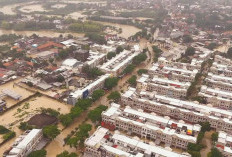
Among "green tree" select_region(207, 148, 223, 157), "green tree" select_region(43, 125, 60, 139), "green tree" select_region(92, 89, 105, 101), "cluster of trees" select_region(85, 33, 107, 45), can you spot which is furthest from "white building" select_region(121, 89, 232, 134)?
"cluster of trees" select_region(85, 33, 107, 45)

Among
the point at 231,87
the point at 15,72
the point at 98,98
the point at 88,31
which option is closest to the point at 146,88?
the point at 98,98

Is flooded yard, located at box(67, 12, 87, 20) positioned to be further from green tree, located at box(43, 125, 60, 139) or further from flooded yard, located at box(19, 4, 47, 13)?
green tree, located at box(43, 125, 60, 139)

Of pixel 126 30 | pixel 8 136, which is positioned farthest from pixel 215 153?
pixel 126 30

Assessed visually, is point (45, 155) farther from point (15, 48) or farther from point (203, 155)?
point (15, 48)

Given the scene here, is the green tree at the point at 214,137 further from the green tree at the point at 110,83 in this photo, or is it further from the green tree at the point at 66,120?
the green tree at the point at 66,120

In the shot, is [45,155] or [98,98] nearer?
[45,155]

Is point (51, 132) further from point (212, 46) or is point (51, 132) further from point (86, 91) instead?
point (212, 46)

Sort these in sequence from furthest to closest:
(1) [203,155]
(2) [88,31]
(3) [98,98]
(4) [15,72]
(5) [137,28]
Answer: (5) [137,28] → (2) [88,31] → (4) [15,72] → (3) [98,98] → (1) [203,155]
